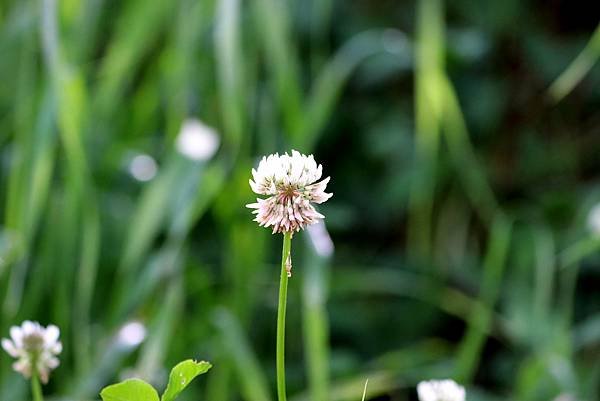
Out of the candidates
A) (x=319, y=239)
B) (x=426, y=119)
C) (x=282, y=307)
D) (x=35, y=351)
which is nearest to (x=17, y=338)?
(x=35, y=351)

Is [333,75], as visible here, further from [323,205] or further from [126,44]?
[126,44]

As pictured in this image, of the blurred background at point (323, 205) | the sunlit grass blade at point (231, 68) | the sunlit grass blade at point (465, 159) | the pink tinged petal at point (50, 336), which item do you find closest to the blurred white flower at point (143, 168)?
the blurred background at point (323, 205)

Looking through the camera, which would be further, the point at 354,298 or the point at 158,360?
the point at 354,298

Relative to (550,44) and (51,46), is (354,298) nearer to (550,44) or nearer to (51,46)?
(550,44)

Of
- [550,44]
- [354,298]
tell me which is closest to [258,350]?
[354,298]

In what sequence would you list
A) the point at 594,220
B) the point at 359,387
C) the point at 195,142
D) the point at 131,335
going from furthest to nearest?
the point at 594,220
the point at 195,142
the point at 359,387
the point at 131,335
